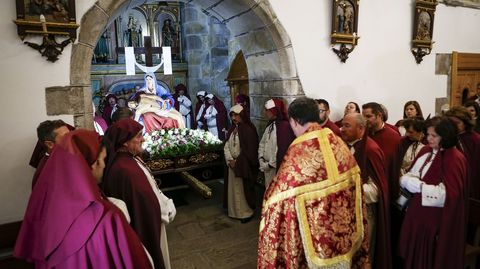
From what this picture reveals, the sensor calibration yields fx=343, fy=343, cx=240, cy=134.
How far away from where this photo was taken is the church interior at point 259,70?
10.8 feet

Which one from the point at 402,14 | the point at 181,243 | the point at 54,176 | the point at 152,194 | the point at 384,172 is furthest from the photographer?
the point at 402,14

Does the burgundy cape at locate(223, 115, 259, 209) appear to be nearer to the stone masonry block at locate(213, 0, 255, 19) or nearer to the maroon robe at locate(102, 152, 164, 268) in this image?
the stone masonry block at locate(213, 0, 255, 19)

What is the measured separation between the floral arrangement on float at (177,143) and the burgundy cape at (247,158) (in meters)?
0.82

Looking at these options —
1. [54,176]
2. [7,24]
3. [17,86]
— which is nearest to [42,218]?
[54,176]

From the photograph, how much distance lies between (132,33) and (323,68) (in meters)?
7.65

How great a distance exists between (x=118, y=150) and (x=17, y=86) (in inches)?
61.3

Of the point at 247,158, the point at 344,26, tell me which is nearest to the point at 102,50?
the point at 247,158

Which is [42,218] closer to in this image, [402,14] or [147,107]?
[147,107]

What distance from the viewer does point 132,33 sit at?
35.4 feet

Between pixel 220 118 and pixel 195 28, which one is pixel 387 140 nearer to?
pixel 220 118

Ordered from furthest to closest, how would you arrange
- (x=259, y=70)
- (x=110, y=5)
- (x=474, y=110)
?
(x=259, y=70) → (x=474, y=110) → (x=110, y=5)

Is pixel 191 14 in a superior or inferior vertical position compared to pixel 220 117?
superior

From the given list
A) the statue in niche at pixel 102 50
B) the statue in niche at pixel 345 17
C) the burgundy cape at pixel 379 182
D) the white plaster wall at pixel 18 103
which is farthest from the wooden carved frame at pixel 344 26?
the statue in niche at pixel 102 50

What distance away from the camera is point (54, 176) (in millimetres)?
1558
